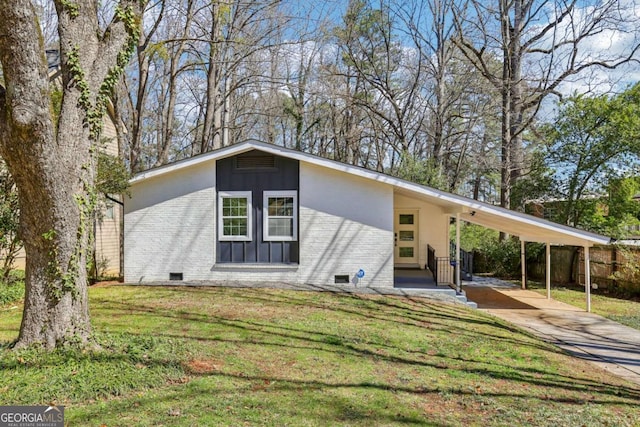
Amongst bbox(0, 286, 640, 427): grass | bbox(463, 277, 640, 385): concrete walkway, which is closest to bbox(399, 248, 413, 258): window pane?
bbox(463, 277, 640, 385): concrete walkway

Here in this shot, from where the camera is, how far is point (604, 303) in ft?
34.1

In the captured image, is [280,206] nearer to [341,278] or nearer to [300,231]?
[300,231]

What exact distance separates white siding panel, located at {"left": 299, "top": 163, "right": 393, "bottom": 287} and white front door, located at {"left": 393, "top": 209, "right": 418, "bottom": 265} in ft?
12.2

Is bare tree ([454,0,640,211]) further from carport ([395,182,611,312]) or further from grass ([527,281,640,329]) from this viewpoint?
carport ([395,182,611,312])

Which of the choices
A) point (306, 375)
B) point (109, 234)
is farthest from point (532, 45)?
point (109, 234)

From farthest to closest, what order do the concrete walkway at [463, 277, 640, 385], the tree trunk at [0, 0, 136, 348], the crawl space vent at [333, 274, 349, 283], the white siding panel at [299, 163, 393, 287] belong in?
the crawl space vent at [333, 274, 349, 283] < the white siding panel at [299, 163, 393, 287] < the concrete walkway at [463, 277, 640, 385] < the tree trunk at [0, 0, 136, 348]

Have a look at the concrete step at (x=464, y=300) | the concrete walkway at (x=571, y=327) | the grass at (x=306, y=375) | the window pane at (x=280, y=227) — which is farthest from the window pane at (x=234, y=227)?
the concrete walkway at (x=571, y=327)

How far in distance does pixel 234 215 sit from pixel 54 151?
21.5 feet

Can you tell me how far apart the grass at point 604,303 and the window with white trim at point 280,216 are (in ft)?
26.5

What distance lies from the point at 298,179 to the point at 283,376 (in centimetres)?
667

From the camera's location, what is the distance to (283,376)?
14.3 ft

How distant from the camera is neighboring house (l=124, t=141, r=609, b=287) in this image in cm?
1012

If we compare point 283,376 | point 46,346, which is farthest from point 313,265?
point 46,346

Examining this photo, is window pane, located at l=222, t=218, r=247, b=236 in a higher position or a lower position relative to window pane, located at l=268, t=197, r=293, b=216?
lower
